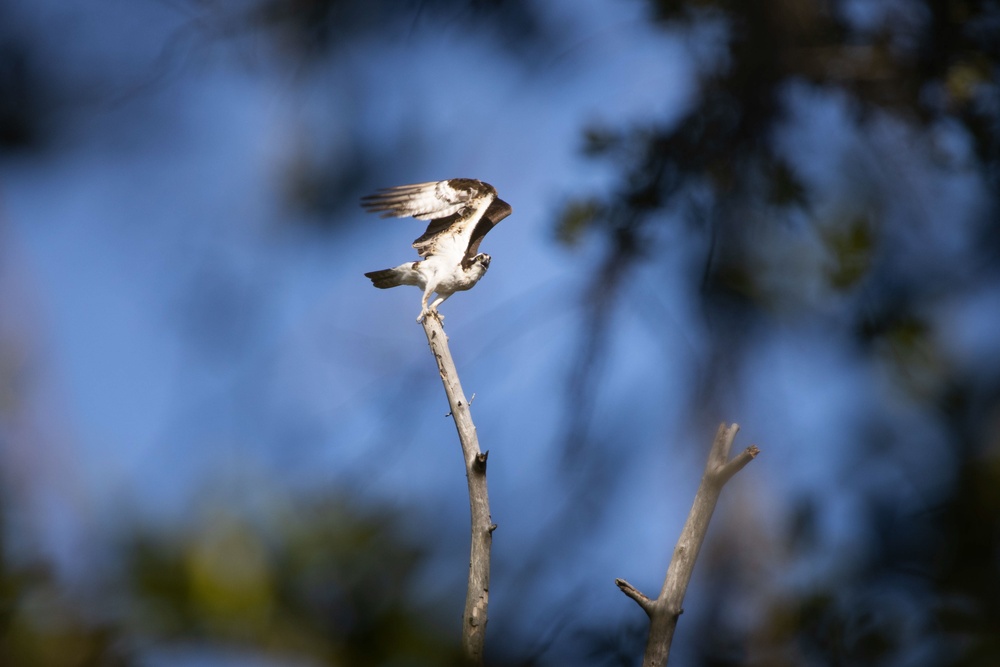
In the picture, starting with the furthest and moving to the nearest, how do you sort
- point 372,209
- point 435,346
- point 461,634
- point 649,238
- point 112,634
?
point 649,238 → point 372,209 → point 435,346 → point 461,634 → point 112,634

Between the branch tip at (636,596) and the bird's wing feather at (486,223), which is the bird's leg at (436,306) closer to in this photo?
the bird's wing feather at (486,223)

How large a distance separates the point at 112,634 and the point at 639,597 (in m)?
0.80

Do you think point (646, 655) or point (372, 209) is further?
point (372, 209)

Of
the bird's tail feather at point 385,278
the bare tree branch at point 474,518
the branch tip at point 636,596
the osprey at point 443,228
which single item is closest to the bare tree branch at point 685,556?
the branch tip at point 636,596

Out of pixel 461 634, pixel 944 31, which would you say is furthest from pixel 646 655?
pixel 944 31

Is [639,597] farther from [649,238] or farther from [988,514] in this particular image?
[649,238]

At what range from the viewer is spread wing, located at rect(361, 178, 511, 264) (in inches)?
61.9

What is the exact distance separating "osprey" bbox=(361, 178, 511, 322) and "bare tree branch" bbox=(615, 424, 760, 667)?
1.99ft

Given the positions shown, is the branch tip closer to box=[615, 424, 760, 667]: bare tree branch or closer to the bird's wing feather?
box=[615, 424, 760, 667]: bare tree branch

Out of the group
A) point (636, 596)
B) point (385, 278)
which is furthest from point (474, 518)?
point (385, 278)

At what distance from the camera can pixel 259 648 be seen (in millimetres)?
976

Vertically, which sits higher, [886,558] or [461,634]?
[886,558]

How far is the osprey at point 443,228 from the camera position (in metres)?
1.56

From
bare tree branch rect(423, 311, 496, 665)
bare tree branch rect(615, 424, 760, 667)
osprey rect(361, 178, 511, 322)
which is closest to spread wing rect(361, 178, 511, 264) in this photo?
osprey rect(361, 178, 511, 322)
